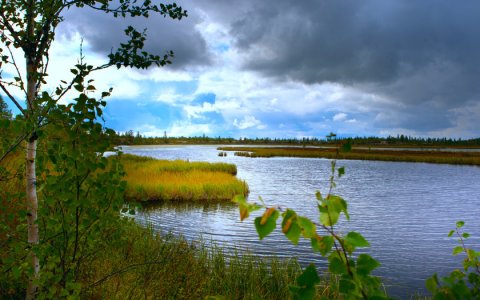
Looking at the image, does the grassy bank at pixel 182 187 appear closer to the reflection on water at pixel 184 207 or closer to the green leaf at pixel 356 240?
the reflection on water at pixel 184 207

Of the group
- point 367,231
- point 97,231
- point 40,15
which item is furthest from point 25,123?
point 367,231

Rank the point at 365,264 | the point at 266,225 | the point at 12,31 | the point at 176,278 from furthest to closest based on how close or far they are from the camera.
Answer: the point at 176,278
the point at 12,31
the point at 365,264
the point at 266,225

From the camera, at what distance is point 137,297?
6.58m

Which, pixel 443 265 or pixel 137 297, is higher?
pixel 137 297

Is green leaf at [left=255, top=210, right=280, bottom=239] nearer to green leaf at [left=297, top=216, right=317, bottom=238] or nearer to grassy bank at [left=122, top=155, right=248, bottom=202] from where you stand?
green leaf at [left=297, top=216, right=317, bottom=238]

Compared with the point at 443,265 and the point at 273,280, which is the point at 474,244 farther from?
the point at 273,280

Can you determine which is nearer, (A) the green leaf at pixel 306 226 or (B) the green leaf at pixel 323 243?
(A) the green leaf at pixel 306 226

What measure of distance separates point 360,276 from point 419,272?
43.1 ft

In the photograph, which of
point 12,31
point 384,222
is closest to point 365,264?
point 12,31

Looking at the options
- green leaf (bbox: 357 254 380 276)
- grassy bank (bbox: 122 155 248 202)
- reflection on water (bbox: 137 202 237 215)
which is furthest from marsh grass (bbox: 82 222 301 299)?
grassy bank (bbox: 122 155 248 202)

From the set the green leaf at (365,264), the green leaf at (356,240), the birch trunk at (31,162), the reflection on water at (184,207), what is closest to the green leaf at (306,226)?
the green leaf at (356,240)

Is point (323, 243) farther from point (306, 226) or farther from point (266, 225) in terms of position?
point (266, 225)

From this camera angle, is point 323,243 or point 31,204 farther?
point 31,204

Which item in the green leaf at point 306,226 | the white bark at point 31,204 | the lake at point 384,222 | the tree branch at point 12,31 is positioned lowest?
the lake at point 384,222
